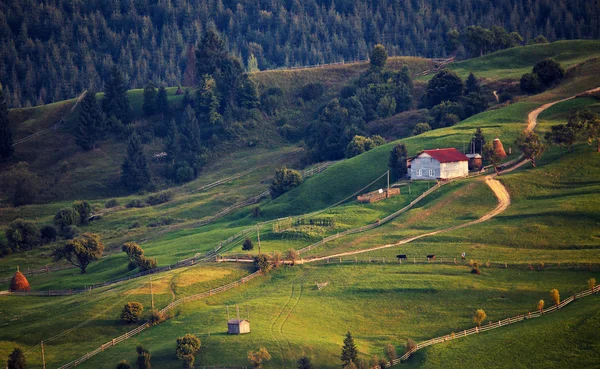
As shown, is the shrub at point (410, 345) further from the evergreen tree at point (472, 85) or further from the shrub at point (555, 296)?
the evergreen tree at point (472, 85)

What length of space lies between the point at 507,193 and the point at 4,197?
316ft

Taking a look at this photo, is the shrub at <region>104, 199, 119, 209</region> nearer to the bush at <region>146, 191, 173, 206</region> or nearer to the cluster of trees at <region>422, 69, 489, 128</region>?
the bush at <region>146, 191, 173, 206</region>

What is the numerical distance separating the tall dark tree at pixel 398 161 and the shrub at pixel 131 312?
56591mm

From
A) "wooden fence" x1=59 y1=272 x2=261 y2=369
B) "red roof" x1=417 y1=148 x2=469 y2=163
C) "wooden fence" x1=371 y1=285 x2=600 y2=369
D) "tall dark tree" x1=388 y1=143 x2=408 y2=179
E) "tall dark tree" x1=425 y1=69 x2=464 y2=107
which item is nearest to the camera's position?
"wooden fence" x1=371 y1=285 x2=600 y2=369

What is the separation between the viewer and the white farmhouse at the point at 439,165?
456 feet

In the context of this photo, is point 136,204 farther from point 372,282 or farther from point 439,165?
point 372,282

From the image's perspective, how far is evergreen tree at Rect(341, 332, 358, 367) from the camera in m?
85.6

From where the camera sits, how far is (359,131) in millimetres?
173750

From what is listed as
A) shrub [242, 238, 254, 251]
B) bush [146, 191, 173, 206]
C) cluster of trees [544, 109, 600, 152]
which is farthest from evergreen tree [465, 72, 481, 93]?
shrub [242, 238, 254, 251]

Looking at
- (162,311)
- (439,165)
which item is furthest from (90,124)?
(162,311)

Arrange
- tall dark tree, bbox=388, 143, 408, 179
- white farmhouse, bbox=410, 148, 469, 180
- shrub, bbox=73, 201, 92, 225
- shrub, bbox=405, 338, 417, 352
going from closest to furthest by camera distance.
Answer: shrub, bbox=405, 338, 417, 352 → white farmhouse, bbox=410, 148, 469, 180 → tall dark tree, bbox=388, 143, 408, 179 → shrub, bbox=73, 201, 92, 225

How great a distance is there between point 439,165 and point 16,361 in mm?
71975

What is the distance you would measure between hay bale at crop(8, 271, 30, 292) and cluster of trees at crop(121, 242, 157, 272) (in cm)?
1401

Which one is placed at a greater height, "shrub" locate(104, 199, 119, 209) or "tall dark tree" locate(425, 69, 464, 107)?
"tall dark tree" locate(425, 69, 464, 107)
